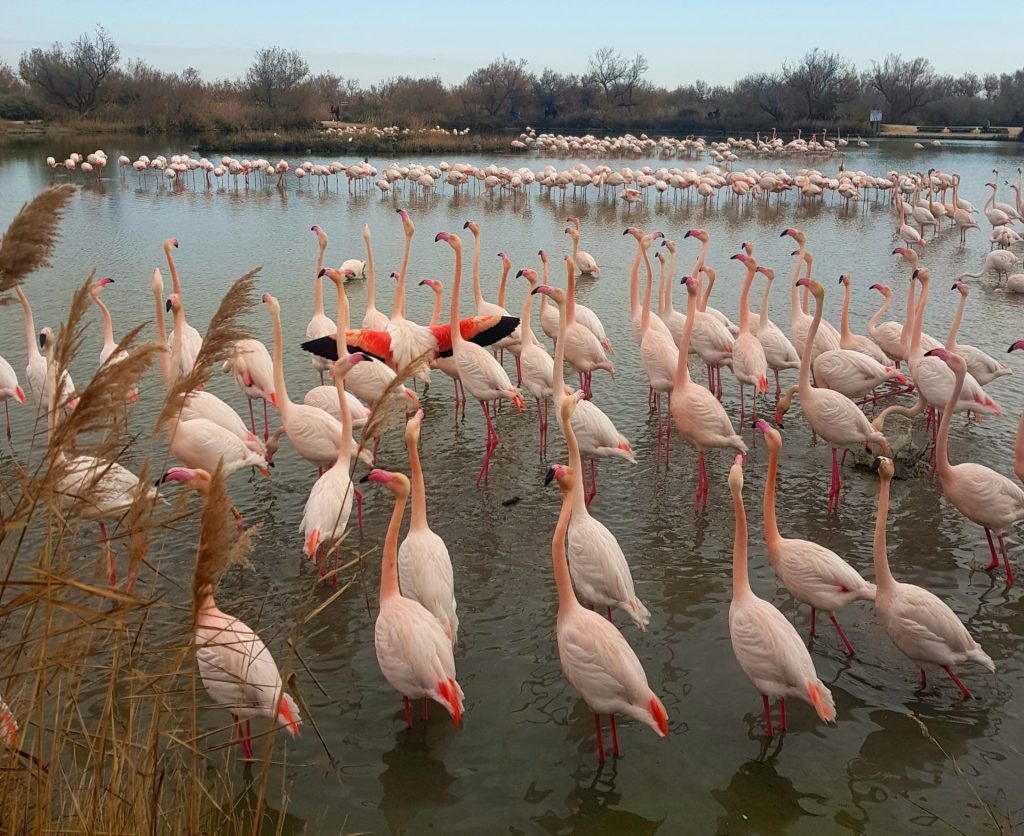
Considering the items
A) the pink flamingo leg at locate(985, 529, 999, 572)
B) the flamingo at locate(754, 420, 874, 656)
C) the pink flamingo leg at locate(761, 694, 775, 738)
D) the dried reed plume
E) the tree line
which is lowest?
the pink flamingo leg at locate(761, 694, 775, 738)

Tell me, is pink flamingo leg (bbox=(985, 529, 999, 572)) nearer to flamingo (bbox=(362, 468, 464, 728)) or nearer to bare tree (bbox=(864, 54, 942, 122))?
flamingo (bbox=(362, 468, 464, 728))

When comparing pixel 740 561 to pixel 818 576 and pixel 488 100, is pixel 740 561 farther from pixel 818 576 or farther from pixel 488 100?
pixel 488 100

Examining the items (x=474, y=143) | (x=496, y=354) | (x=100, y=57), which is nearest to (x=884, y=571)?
(x=496, y=354)

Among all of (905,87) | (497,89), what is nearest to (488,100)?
(497,89)

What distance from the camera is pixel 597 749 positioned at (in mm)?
3822

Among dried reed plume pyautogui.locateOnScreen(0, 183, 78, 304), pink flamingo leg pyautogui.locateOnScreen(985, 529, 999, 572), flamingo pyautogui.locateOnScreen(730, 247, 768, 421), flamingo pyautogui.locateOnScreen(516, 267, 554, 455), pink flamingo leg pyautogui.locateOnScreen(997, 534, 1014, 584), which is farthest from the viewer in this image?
flamingo pyautogui.locateOnScreen(730, 247, 768, 421)

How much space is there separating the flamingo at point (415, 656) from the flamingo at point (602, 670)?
52 centimetres

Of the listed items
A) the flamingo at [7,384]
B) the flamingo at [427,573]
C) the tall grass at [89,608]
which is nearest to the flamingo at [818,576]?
the flamingo at [427,573]

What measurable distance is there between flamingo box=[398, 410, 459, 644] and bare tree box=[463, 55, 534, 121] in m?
53.0

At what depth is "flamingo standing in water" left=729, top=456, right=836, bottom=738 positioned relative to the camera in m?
3.70

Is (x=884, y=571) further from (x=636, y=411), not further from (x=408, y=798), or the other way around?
(x=636, y=411)

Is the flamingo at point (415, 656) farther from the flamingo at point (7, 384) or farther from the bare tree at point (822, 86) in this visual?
the bare tree at point (822, 86)

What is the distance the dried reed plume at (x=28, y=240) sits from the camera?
186 centimetres

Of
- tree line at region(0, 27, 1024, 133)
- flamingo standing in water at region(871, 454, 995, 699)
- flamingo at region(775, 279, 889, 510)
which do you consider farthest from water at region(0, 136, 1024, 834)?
tree line at region(0, 27, 1024, 133)
